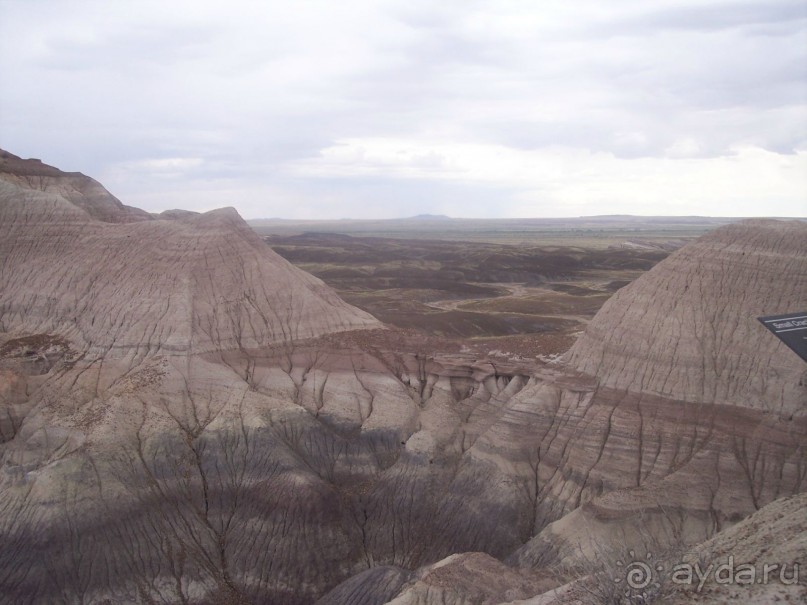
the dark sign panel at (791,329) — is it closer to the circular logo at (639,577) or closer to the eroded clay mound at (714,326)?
the eroded clay mound at (714,326)

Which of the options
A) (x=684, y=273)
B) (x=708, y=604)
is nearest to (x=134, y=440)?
(x=708, y=604)

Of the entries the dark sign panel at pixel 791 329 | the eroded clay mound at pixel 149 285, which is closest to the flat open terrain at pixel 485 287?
the eroded clay mound at pixel 149 285

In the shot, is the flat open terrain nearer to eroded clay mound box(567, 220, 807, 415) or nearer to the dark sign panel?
eroded clay mound box(567, 220, 807, 415)

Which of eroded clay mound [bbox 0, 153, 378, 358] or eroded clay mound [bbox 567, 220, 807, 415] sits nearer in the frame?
eroded clay mound [bbox 567, 220, 807, 415]

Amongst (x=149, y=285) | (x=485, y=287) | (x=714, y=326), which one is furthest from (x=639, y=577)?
(x=485, y=287)

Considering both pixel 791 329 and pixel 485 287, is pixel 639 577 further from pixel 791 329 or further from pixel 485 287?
pixel 485 287

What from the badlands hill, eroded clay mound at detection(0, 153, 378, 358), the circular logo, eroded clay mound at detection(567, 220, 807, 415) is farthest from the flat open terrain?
the circular logo

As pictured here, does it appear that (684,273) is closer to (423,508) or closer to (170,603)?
(423,508)
